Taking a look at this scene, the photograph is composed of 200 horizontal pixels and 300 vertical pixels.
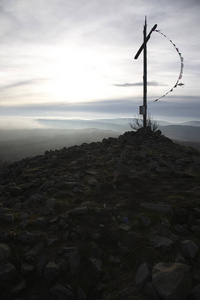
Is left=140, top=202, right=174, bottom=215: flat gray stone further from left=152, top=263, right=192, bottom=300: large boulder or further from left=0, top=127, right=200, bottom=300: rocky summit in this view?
left=152, top=263, right=192, bottom=300: large boulder

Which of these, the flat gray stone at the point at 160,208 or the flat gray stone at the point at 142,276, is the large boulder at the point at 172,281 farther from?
the flat gray stone at the point at 160,208

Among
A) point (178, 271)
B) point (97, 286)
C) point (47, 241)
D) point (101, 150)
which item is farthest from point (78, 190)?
point (101, 150)

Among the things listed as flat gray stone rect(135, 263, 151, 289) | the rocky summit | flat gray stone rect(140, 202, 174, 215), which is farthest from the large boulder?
flat gray stone rect(140, 202, 174, 215)

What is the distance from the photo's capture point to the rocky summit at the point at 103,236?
439 centimetres

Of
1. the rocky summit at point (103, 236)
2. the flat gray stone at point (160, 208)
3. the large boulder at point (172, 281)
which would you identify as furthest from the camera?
the flat gray stone at point (160, 208)

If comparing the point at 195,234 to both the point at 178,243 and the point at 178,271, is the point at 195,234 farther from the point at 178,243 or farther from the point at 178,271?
the point at 178,271

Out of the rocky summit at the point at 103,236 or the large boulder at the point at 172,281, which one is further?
the rocky summit at the point at 103,236

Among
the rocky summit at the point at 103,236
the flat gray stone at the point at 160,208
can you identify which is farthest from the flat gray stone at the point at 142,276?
the flat gray stone at the point at 160,208

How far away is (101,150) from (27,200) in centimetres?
716

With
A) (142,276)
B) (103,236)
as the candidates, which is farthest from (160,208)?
(142,276)

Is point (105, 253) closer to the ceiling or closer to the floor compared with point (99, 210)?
closer to the floor

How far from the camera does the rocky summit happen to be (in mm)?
4387

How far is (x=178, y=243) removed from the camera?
18.1ft

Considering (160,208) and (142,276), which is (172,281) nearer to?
(142,276)
